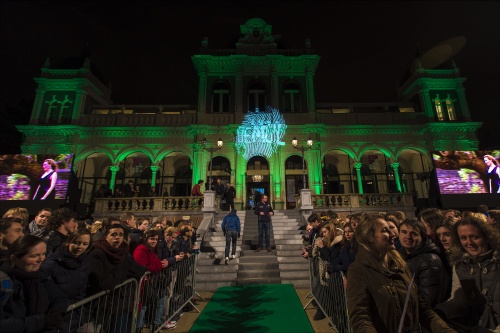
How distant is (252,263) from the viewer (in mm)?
9297

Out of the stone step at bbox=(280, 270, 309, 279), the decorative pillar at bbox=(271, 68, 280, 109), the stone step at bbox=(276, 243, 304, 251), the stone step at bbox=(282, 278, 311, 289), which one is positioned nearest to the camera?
the stone step at bbox=(282, 278, 311, 289)

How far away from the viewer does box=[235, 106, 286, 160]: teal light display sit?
19.0 metres

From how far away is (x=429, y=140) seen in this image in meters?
22.1

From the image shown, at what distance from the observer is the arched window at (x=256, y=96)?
76.4ft

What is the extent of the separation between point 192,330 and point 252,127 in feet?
51.8

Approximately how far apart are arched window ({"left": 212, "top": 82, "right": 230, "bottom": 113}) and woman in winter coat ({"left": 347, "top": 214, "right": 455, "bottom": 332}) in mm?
21924

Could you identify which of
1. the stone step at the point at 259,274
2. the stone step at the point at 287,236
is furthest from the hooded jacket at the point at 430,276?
the stone step at the point at 287,236

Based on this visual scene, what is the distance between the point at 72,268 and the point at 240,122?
19.3 meters

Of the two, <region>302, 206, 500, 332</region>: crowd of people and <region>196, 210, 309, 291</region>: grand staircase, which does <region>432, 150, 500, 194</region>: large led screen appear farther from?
<region>302, 206, 500, 332</region>: crowd of people

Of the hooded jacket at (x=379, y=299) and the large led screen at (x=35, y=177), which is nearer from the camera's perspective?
the hooded jacket at (x=379, y=299)

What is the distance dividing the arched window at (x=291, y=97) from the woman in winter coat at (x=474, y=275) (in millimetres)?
21185

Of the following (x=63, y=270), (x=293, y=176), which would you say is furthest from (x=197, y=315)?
(x=293, y=176)

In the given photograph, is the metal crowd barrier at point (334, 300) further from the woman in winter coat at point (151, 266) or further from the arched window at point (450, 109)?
the arched window at point (450, 109)

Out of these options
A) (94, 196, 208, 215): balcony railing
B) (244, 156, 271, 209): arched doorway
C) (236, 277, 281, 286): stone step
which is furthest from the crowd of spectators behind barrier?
(244, 156, 271, 209): arched doorway
